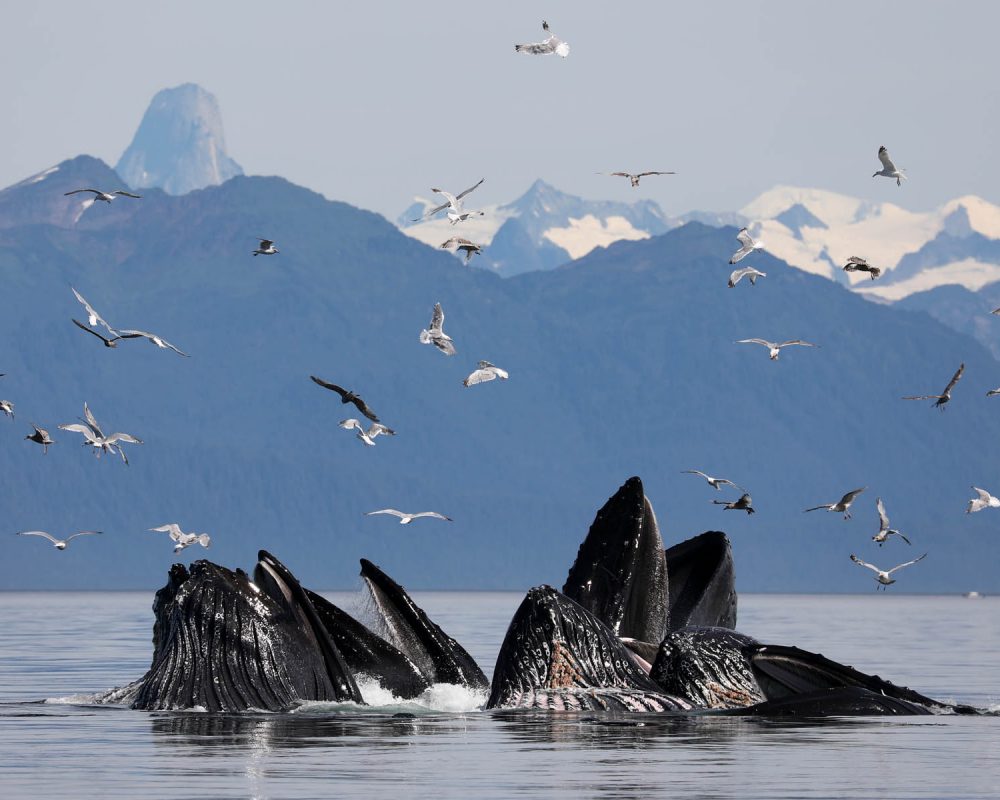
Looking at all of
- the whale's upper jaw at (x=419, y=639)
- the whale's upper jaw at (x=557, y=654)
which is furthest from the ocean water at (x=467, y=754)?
the whale's upper jaw at (x=557, y=654)

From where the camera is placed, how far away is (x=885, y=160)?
1528 inches

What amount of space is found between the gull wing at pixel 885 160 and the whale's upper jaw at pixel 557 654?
58.8ft

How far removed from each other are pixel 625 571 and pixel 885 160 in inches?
646

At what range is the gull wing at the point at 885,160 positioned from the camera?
1521 inches

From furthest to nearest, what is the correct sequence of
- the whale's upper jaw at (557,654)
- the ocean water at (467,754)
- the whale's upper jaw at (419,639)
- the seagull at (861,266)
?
the seagull at (861,266) → the whale's upper jaw at (419,639) → the whale's upper jaw at (557,654) → the ocean water at (467,754)

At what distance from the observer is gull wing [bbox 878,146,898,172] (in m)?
38.6

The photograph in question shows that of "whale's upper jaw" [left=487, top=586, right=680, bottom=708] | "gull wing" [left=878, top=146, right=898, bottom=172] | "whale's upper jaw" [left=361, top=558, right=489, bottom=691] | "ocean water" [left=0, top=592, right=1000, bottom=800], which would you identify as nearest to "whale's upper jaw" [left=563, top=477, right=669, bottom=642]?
"whale's upper jaw" [left=361, top=558, right=489, bottom=691]

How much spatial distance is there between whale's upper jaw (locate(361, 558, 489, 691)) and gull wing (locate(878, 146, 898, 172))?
16964mm

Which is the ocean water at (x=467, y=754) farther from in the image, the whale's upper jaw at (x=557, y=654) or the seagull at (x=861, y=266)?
the seagull at (x=861, y=266)

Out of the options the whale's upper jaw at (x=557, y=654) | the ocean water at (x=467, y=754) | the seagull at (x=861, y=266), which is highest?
the seagull at (x=861, y=266)

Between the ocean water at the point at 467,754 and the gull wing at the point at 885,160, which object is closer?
the ocean water at the point at 467,754

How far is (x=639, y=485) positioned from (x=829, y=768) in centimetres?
739

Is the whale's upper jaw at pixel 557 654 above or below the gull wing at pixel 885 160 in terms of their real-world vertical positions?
below

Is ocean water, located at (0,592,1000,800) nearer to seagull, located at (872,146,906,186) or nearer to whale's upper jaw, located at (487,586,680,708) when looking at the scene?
Answer: whale's upper jaw, located at (487,586,680,708)
